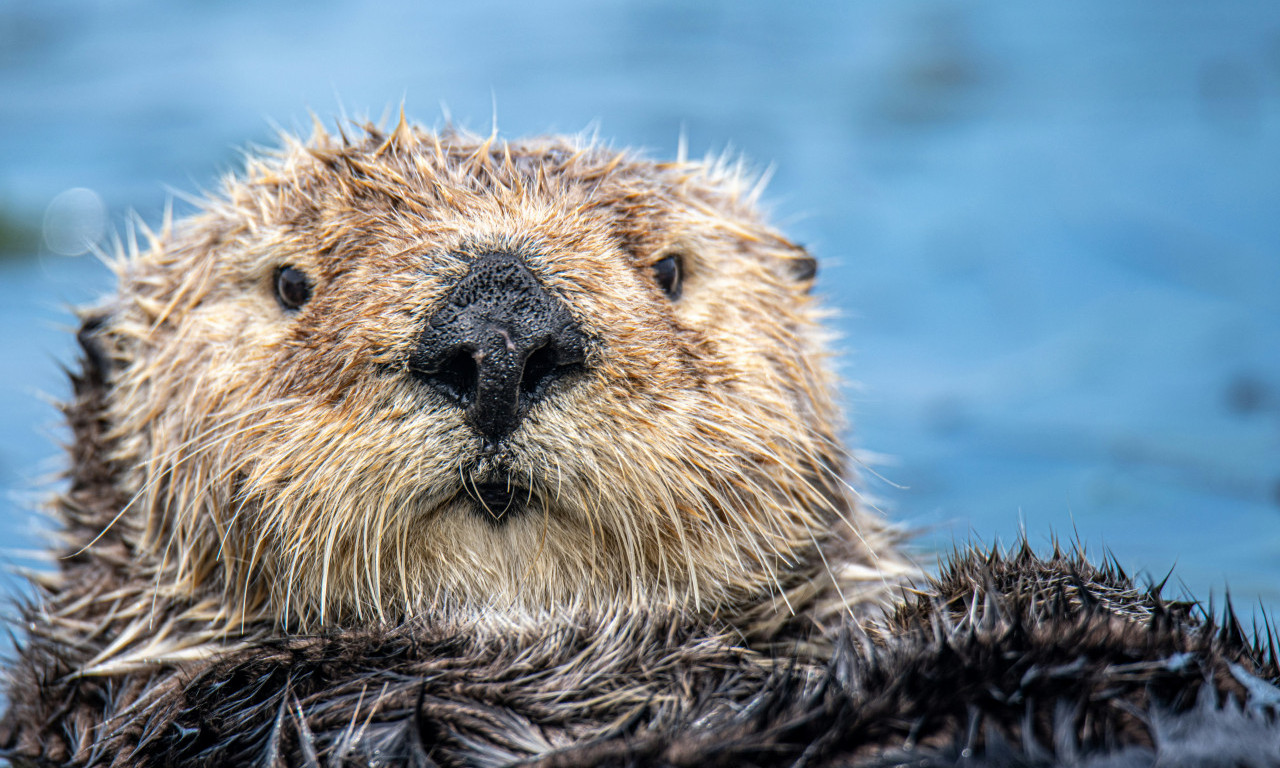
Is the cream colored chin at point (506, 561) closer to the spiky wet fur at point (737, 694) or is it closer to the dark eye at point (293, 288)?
the spiky wet fur at point (737, 694)

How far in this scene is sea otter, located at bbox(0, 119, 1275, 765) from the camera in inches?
79.0

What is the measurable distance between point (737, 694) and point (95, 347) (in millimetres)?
1699

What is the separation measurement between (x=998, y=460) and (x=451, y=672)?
5131 mm

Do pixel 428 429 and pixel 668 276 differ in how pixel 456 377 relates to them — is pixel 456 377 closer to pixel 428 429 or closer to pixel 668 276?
pixel 428 429

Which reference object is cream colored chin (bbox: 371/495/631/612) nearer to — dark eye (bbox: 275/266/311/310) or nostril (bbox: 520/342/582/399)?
nostril (bbox: 520/342/582/399)

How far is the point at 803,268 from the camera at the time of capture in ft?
10.2

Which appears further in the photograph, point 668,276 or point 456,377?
point 668,276

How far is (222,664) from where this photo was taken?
2.31 meters

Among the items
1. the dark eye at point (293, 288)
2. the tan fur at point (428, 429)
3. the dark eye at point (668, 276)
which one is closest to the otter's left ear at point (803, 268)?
the tan fur at point (428, 429)

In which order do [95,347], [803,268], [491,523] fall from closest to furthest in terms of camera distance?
[491,523]
[95,347]
[803,268]

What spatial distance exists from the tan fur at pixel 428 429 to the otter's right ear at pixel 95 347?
0.07 feet

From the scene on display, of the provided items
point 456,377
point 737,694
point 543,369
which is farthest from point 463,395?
point 737,694

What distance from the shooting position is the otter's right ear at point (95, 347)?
2.81m

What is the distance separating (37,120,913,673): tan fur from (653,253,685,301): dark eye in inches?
0.8
